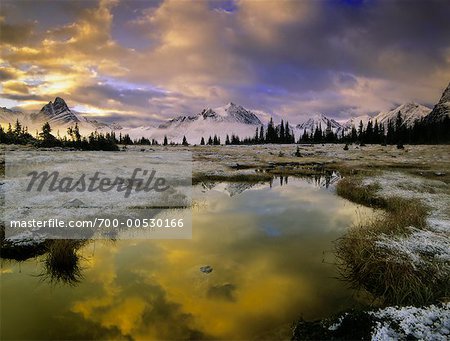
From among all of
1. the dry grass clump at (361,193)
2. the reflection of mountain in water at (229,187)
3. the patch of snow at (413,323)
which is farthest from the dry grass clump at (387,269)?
the reflection of mountain in water at (229,187)

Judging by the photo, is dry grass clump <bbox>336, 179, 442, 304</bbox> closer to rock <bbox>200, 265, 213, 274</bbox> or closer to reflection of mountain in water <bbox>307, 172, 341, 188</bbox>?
rock <bbox>200, 265, 213, 274</bbox>

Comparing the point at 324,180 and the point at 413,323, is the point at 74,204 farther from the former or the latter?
the point at 324,180

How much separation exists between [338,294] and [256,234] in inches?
255

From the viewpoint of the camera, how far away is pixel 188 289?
10844 mm

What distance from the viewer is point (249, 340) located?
8406 mm

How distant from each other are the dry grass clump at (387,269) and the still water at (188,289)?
75 cm

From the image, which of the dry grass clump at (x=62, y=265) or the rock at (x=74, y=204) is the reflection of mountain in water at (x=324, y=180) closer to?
the rock at (x=74, y=204)

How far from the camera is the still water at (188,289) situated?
888 centimetres

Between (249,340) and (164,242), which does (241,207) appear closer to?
(164,242)

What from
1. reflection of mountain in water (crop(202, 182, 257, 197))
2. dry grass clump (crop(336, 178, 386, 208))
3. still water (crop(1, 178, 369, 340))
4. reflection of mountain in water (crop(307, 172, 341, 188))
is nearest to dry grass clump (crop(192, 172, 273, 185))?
reflection of mountain in water (crop(202, 182, 257, 197))

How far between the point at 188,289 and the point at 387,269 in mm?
6730

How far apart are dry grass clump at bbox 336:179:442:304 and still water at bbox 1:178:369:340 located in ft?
2.47

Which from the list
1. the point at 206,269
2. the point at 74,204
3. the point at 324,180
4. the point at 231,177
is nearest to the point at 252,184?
the point at 231,177

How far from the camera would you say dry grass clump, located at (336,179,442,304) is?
9758 millimetres
